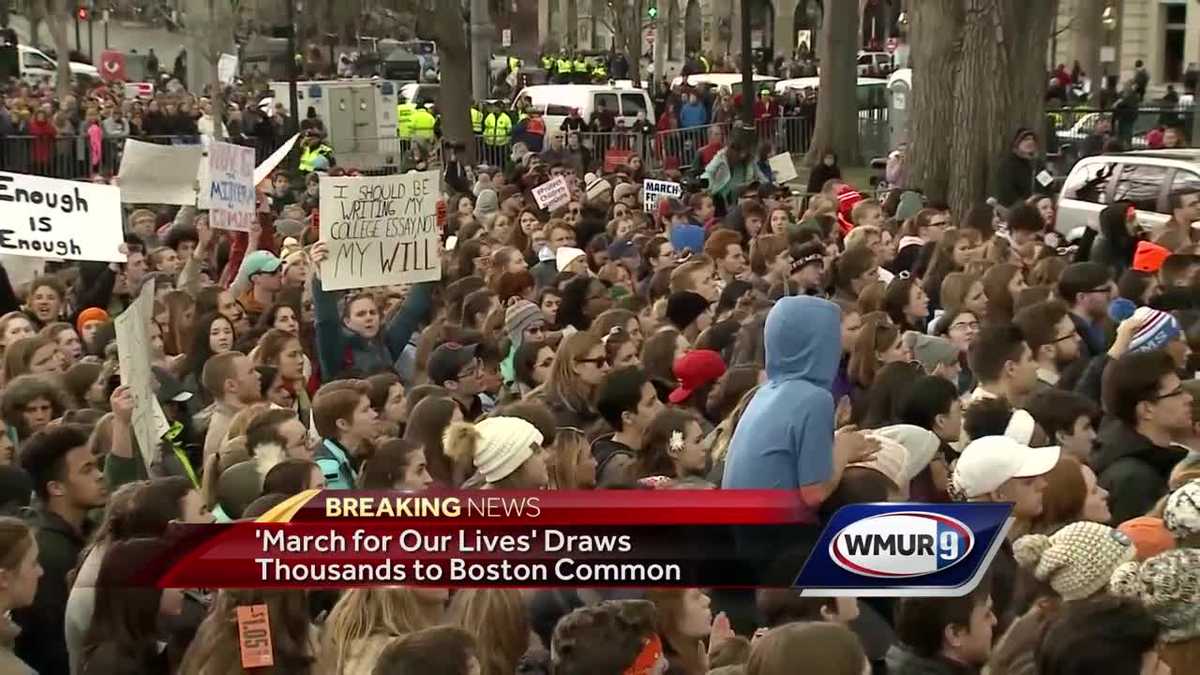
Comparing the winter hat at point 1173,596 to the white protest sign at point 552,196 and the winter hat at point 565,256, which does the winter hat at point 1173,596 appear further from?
the white protest sign at point 552,196

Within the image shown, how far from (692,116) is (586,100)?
3.75 meters

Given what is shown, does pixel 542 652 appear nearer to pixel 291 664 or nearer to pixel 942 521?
pixel 291 664

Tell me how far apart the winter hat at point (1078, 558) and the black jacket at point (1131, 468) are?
1373 mm

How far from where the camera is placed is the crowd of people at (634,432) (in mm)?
5047

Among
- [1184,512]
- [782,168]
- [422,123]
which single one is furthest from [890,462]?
[422,123]

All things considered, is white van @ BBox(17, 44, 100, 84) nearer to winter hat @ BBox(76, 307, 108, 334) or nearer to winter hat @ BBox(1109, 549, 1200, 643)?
winter hat @ BBox(76, 307, 108, 334)

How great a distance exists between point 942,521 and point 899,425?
6.68 ft

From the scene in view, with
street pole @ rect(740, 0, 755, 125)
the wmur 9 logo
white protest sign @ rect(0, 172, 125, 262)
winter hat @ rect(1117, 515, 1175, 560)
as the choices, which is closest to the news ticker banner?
the wmur 9 logo

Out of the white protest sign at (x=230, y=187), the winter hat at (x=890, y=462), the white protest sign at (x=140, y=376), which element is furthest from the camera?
the white protest sign at (x=230, y=187)

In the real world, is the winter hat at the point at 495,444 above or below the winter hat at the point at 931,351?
above

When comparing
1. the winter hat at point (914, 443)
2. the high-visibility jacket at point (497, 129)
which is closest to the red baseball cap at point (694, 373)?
the winter hat at point (914, 443)

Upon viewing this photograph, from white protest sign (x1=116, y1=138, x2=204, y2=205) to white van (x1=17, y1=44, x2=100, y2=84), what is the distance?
36858mm

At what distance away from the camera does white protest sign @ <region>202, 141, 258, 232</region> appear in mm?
12672

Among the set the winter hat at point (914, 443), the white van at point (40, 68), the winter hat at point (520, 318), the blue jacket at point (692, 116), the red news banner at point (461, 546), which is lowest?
the blue jacket at point (692, 116)
